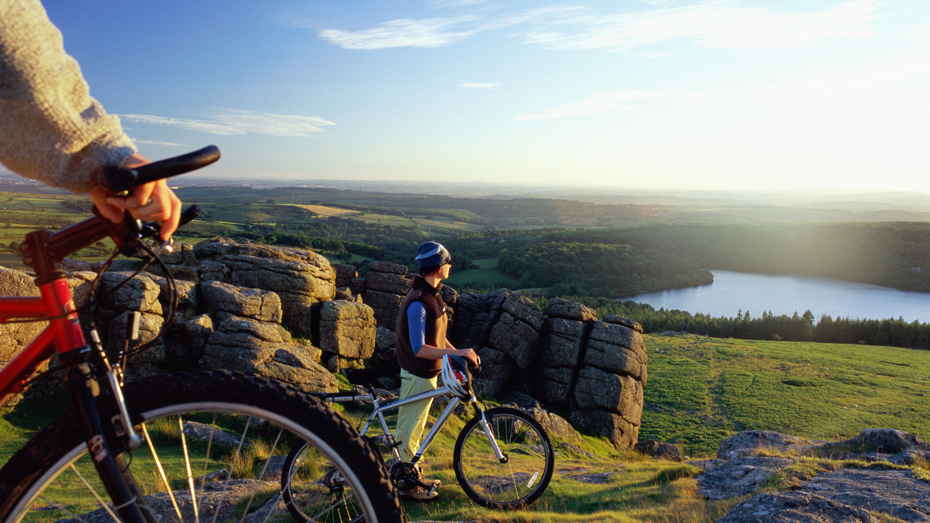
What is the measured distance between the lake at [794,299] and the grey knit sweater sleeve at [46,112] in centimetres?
10444

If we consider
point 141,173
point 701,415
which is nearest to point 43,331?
point 141,173

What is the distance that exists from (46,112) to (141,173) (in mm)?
333

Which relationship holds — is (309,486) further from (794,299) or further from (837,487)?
(794,299)

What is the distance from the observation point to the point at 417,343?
18.4 feet

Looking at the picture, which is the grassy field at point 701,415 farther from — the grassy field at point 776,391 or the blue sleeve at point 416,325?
the blue sleeve at point 416,325

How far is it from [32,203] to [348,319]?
52203 mm

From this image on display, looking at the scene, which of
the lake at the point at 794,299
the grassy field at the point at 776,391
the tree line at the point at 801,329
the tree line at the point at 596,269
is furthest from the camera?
the tree line at the point at 596,269

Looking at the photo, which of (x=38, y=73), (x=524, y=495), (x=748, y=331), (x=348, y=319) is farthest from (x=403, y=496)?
(x=748, y=331)

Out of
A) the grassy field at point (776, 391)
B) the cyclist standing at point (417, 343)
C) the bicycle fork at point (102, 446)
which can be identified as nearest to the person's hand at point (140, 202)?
the bicycle fork at point (102, 446)

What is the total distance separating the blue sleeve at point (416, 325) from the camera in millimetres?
5602

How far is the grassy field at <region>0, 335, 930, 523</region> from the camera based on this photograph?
19.1 feet

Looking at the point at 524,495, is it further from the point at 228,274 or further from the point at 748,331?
the point at 748,331

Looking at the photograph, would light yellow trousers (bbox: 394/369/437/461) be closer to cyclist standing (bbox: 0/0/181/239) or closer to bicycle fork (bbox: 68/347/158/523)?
bicycle fork (bbox: 68/347/158/523)

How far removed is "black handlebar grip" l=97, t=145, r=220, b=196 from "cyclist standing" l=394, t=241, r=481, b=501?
3.99 metres
